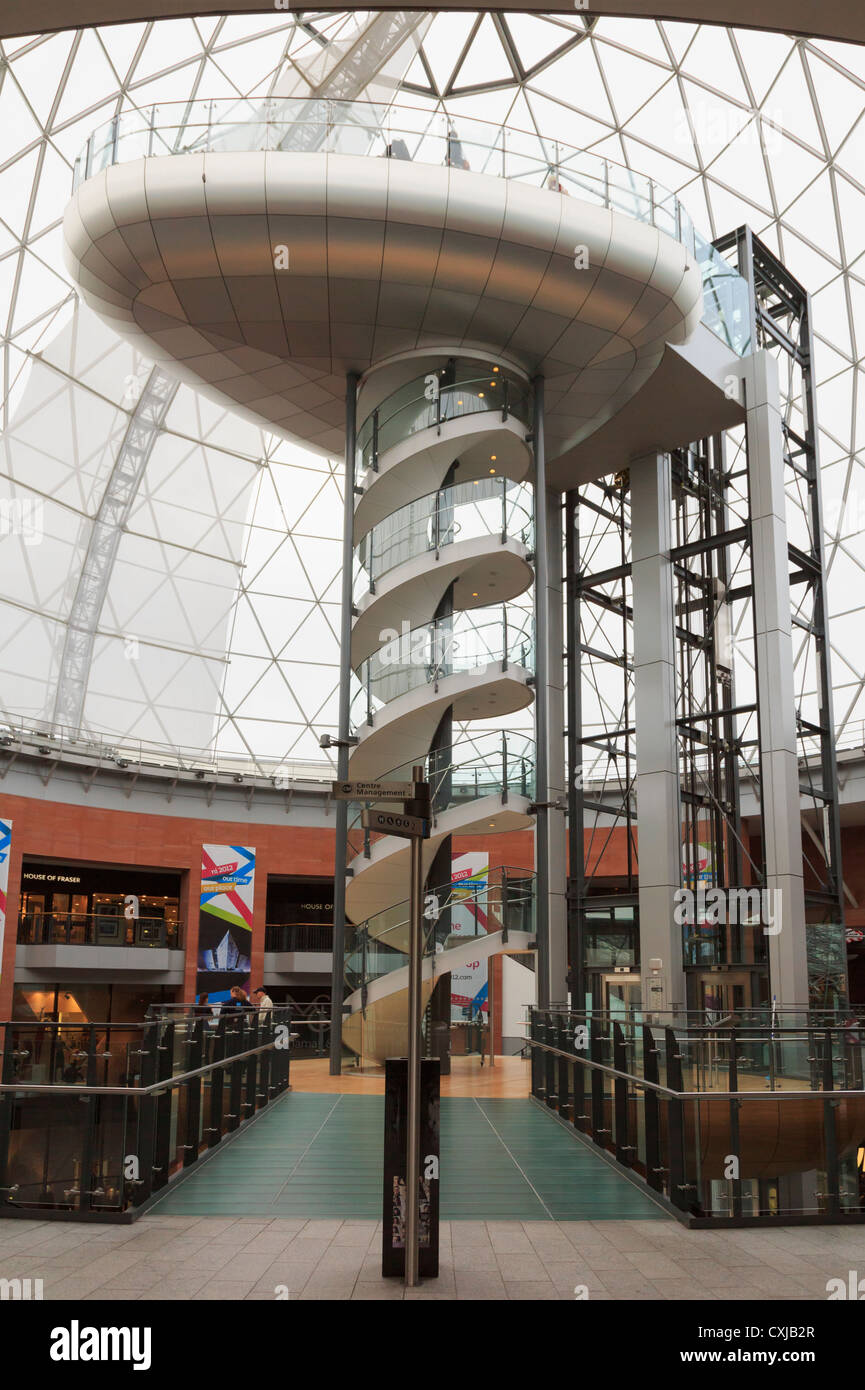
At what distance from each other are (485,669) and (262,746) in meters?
26.2

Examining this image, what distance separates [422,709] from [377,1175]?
1319cm

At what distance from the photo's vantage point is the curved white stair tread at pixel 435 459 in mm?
25594

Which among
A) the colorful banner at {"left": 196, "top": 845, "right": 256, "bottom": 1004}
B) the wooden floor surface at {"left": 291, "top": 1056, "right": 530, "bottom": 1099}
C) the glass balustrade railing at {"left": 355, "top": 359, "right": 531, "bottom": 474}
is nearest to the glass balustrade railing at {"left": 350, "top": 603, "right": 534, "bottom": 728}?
the glass balustrade railing at {"left": 355, "top": 359, "right": 531, "bottom": 474}

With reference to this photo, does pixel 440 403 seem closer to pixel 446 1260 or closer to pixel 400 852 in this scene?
pixel 400 852

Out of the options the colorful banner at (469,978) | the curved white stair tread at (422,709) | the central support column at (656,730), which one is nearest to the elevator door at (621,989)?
the colorful banner at (469,978)

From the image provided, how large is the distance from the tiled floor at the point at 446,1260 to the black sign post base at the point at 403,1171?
169 millimetres

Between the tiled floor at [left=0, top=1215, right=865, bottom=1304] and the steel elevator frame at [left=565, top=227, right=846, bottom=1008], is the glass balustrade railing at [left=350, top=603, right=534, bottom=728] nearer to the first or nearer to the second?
the steel elevator frame at [left=565, top=227, right=846, bottom=1008]

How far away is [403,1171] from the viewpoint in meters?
8.33

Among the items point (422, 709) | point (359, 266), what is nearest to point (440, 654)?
point (422, 709)

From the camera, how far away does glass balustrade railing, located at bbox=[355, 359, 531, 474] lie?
25.9 metres

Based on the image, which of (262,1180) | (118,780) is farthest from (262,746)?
(262,1180)

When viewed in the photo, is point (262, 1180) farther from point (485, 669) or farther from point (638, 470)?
point (638, 470)

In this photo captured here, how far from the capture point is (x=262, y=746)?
4912 cm

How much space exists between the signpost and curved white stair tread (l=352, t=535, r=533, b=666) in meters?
15.9
